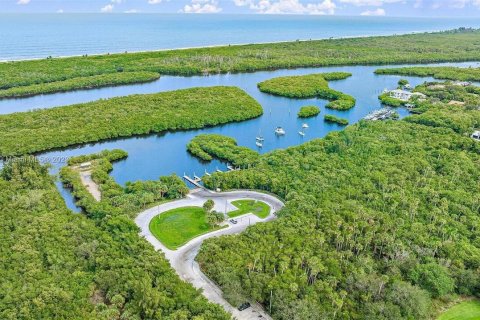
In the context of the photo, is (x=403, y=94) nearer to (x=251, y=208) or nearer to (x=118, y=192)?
(x=251, y=208)

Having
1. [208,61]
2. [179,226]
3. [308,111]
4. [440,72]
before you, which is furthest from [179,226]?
[440,72]

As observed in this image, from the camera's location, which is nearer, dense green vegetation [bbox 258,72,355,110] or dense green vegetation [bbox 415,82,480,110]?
dense green vegetation [bbox 415,82,480,110]

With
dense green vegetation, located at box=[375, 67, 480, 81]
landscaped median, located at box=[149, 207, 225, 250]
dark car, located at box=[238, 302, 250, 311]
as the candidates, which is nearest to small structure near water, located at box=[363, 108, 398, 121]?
dense green vegetation, located at box=[375, 67, 480, 81]

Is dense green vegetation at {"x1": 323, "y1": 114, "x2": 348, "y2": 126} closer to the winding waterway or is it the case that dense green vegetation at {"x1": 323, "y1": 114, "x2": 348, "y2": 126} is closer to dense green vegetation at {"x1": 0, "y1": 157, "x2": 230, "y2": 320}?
the winding waterway

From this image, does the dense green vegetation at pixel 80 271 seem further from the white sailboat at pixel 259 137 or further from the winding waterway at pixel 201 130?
the white sailboat at pixel 259 137

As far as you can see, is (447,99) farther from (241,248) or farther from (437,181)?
(241,248)

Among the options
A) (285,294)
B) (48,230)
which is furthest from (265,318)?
(48,230)
